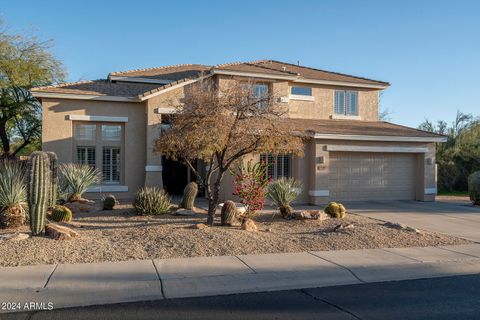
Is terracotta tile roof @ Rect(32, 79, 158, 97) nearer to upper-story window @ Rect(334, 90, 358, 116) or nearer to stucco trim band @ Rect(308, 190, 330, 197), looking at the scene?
stucco trim band @ Rect(308, 190, 330, 197)

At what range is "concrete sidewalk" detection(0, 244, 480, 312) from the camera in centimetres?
671

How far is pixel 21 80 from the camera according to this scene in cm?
2538

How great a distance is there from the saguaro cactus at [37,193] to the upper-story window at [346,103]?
Result: 53.8 feet

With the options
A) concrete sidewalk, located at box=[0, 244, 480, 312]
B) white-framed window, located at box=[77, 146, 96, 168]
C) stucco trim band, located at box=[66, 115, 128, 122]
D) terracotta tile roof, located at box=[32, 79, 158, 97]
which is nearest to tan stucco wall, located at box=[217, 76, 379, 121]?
terracotta tile roof, located at box=[32, 79, 158, 97]

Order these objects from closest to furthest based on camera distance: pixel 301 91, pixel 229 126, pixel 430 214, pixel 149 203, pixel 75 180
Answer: pixel 229 126 → pixel 149 203 → pixel 75 180 → pixel 430 214 → pixel 301 91

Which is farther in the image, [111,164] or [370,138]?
[111,164]

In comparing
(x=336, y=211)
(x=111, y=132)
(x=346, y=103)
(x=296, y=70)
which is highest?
(x=296, y=70)

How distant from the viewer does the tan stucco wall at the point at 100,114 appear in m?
17.8

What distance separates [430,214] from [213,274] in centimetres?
1121

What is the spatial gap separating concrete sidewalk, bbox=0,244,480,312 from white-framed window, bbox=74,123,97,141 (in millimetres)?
11275

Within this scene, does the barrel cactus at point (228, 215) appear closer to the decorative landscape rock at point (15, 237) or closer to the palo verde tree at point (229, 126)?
the palo verde tree at point (229, 126)

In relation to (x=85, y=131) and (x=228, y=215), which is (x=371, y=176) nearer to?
(x=228, y=215)

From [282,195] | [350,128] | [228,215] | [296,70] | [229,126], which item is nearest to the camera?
[229,126]

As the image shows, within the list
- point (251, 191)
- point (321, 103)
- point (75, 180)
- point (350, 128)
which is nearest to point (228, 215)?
point (251, 191)
